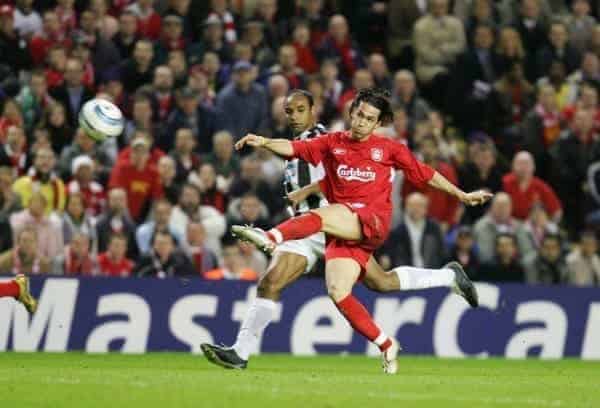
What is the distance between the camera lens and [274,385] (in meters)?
11.1

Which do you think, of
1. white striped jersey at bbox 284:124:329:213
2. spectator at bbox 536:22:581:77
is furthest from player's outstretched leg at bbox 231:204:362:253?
spectator at bbox 536:22:581:77

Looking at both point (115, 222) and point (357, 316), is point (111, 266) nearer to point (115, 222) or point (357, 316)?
point (115, 222)

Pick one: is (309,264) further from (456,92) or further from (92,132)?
(456,92)

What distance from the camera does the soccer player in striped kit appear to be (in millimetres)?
13094

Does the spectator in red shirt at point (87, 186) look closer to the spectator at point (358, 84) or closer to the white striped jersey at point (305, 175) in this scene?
the spectator at point (358, 84)

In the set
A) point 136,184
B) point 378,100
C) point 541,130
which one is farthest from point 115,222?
point 541,130

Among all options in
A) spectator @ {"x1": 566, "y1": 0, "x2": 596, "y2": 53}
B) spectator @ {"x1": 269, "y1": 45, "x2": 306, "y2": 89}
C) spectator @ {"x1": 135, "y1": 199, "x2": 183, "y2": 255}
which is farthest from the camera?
spectator @ {"x1": 566, "y1": 0, "x2": 596, "y2": 53}

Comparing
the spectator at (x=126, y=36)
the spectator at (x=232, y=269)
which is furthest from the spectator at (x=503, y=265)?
the spectator at (x=126, y=36)

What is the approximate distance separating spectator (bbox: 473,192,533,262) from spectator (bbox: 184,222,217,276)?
3280 mm

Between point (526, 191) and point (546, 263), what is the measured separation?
1207mm

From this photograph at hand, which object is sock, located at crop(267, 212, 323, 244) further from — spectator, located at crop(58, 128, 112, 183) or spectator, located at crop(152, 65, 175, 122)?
spectator, located at crop(152, 65, 175, 122)

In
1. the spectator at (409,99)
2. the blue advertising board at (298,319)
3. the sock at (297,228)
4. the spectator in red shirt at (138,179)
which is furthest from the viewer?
the spectator at (409,99)

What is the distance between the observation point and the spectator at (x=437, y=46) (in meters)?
22.3

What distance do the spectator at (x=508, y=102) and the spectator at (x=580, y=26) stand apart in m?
1.27
